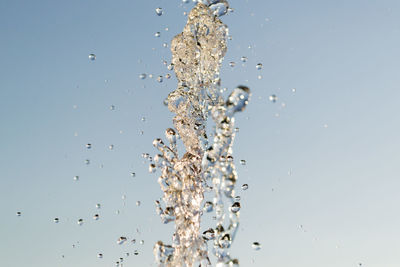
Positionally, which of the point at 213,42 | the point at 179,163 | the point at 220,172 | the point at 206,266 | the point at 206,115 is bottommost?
the point at 206,266

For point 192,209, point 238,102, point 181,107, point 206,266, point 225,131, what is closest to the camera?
point 238,102

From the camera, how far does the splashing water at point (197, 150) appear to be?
503cm

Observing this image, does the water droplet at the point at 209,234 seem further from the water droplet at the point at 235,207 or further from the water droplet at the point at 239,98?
the water droplet at the point at 239,98

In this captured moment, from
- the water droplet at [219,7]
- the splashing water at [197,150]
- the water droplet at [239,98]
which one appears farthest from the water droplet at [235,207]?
the water droplet at [219,7]

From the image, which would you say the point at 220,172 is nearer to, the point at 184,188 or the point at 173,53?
the point at 184,188

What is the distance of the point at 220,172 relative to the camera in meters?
5.12

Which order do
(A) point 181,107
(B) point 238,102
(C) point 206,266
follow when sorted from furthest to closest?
(A) point 181,107, (C) point 206,266, (B) point 238,102

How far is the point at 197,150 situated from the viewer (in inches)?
247

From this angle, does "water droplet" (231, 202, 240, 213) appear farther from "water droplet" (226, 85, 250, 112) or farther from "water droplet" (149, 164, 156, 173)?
"water droplet" (149, 164, 156, 173)

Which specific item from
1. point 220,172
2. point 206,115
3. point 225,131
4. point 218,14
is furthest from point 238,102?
point 218,14

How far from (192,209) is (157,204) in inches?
15.6

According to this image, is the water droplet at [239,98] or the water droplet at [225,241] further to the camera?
the water droplet at [225,241]

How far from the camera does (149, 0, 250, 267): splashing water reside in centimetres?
503

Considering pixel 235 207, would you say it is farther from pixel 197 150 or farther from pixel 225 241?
pixel 197 150
